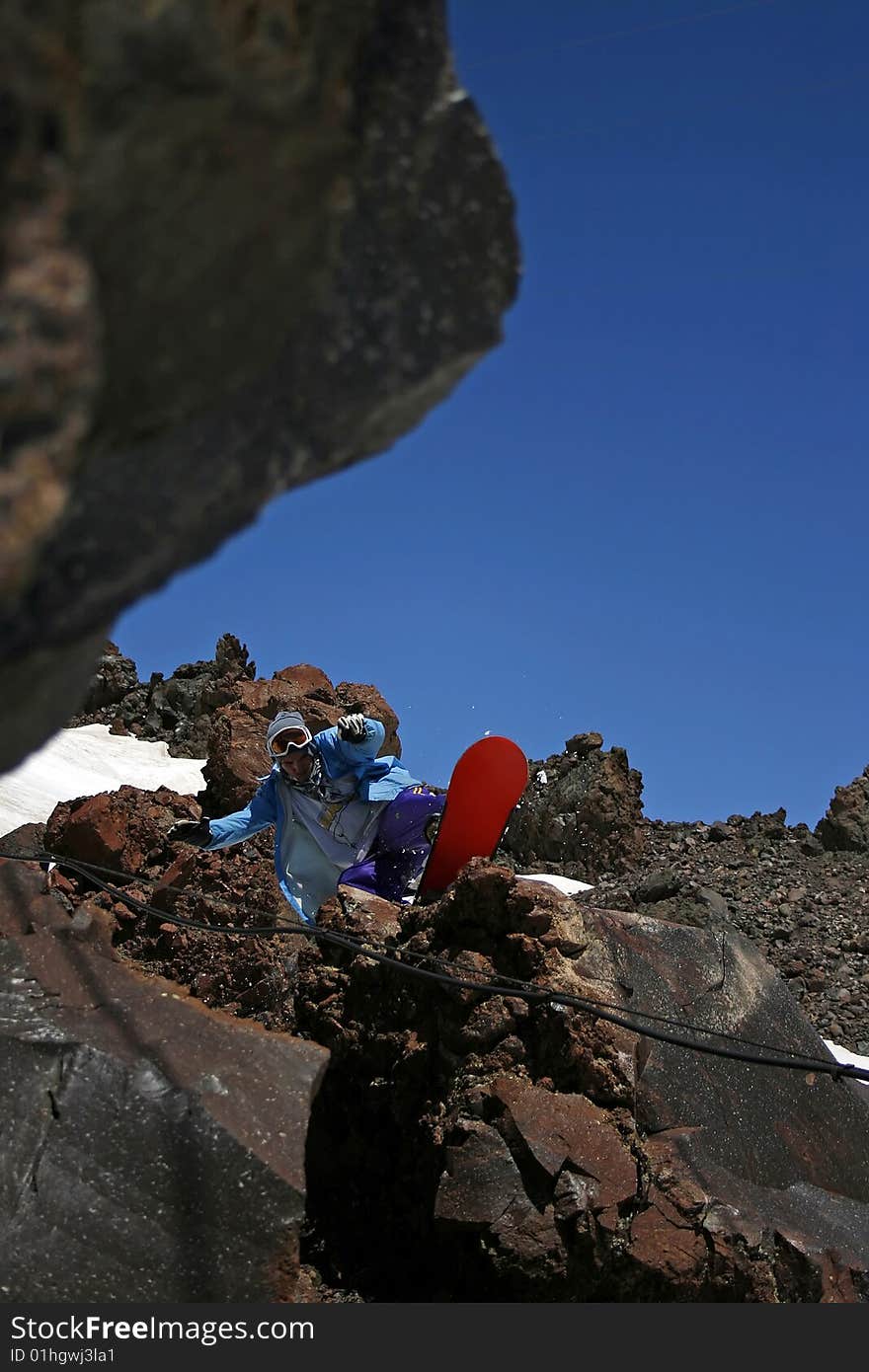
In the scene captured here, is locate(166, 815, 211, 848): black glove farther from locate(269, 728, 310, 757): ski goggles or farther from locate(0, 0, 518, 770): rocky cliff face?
locate(0, 0, 518, 770): rocky cliff face

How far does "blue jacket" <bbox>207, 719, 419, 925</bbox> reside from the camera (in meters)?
6.87

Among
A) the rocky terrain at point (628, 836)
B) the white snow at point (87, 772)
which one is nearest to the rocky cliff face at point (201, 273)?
the rocky terrain at point (628, 836)

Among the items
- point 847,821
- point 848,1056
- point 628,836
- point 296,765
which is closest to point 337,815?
point 296,765

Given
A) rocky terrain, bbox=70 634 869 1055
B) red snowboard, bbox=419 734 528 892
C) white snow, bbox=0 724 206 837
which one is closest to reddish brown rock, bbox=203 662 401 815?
rocky terrain, bbox=70 634 869 1055

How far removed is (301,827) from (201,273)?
5.86m

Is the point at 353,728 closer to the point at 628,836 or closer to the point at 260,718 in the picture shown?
the point at 260,718

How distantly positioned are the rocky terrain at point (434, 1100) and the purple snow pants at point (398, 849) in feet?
1.90

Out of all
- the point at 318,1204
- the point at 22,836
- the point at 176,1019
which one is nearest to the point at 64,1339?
the point at 176,1019

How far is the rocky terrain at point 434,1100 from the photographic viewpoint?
3488mm

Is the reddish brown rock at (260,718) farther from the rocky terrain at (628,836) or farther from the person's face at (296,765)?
the person's face at (296,765)

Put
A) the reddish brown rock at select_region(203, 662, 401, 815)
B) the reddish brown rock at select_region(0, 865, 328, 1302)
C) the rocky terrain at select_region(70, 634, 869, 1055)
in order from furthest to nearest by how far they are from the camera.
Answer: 1. the reddish brown rock at select_region(203, 662, 401, 815)
2. the rocky terrain at select_region(70, 634, 869, 1055)
3. the reddish brown rock at select_region(0, 865, 328, 1302)

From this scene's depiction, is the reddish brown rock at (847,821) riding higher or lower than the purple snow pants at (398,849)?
higher

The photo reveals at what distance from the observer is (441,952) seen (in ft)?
16.9

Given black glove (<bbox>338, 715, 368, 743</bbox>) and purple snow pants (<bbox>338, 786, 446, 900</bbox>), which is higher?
black glove (<bbox>338, 715, 368, 743</bbox>)
